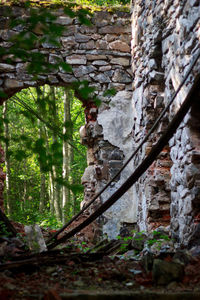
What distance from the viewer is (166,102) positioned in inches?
175

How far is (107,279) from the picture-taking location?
2.32 metres

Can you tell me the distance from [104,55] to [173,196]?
3347 mm

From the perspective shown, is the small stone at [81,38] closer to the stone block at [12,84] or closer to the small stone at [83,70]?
the small stone at [83,70]

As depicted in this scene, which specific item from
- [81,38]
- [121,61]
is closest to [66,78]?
[81,38]

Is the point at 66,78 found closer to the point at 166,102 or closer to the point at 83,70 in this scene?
the point at 83,70

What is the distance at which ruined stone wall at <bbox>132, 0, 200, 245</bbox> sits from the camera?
356cm

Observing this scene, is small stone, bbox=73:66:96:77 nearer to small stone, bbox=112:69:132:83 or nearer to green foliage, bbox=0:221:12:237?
small stone, bbox=112:69:132:83

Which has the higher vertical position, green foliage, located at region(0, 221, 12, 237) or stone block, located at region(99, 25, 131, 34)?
stone block, located at region(99, 25, 131, 34)

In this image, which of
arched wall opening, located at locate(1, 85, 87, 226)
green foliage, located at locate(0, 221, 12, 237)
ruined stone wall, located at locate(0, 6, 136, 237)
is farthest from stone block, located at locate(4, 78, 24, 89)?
green foliage, located at locate(0, 221, 12, 237)

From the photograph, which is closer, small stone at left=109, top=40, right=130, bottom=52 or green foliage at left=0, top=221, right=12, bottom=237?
green foliage at left=0, top=221, right=12, bottom=237

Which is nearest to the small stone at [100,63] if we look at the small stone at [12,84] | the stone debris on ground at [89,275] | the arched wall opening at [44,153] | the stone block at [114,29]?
the stone block at [114,29]

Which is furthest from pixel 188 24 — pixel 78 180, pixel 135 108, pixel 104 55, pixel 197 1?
pixel 78 180

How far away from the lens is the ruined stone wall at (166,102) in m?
3.56

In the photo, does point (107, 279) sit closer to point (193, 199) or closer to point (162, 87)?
point (193, 199)
